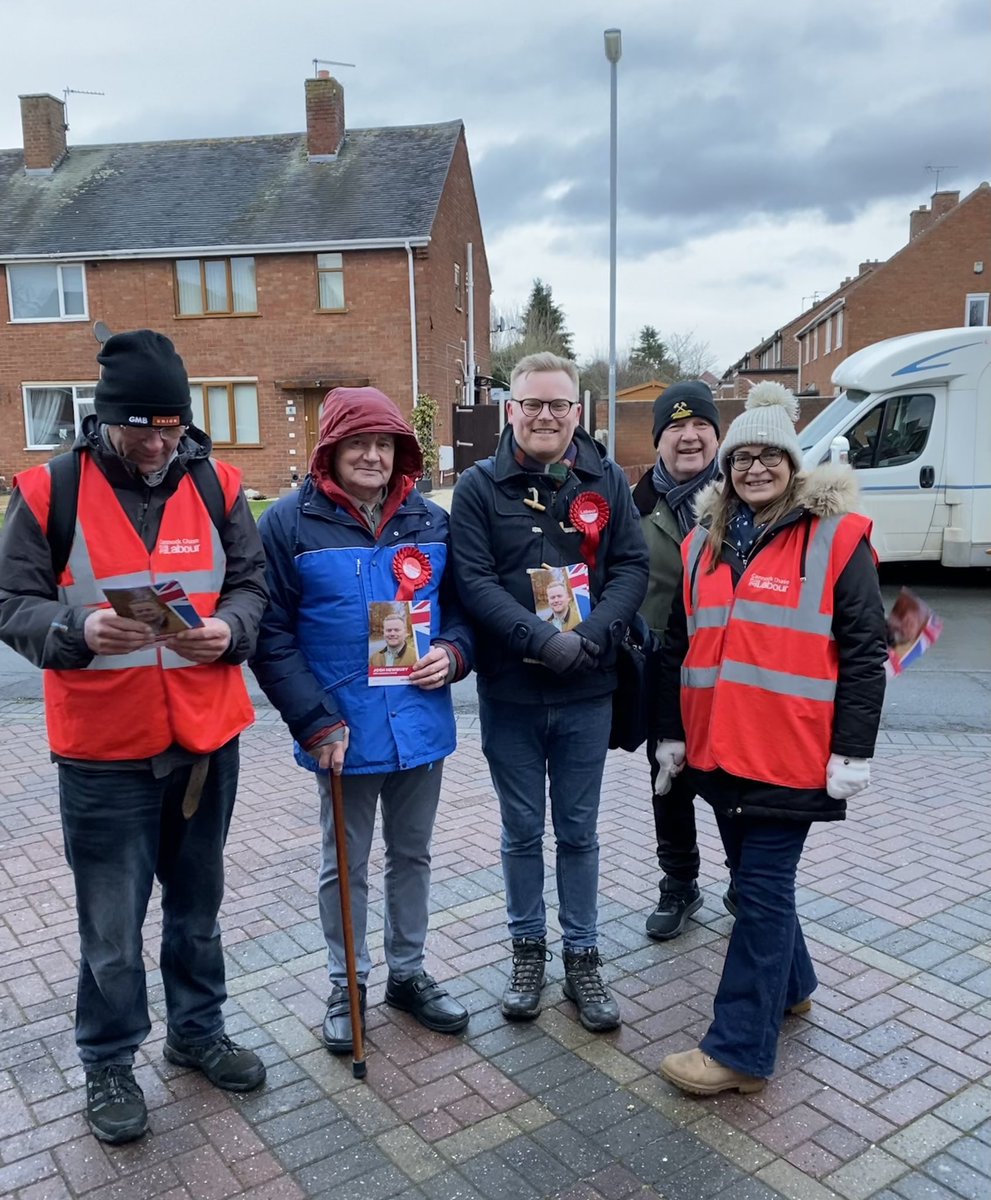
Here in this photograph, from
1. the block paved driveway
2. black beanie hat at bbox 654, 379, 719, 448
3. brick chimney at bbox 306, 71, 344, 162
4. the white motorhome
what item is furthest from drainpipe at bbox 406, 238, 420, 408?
black beanie hat at bbox 654, 379, 719, 448

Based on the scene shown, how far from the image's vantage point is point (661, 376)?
217 ft

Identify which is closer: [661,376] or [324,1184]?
[324,1184]

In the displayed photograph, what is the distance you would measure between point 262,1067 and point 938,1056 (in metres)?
2.03

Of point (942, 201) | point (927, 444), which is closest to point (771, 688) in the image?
point (927, 444)

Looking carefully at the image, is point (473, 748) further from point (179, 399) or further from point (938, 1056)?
point (179, 399)

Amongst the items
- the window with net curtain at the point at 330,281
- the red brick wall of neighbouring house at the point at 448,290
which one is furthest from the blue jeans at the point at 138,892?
the window with net curtain at the point at 330,281

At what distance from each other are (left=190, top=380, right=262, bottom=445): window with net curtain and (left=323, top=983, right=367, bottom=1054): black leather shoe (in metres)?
23.1

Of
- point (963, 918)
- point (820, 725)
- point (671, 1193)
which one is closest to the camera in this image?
point (671, 1193)

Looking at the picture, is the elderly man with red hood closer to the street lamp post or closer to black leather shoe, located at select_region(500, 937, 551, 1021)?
black leather shoe, located at select_region(500, 937, 551, 1021)

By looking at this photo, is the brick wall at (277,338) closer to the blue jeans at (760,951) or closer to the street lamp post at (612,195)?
the street lamp post at (612,195)

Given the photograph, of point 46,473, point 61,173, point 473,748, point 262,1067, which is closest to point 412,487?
point 46,473

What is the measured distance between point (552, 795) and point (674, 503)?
1166 mm

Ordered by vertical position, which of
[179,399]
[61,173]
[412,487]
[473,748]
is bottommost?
[473,748]

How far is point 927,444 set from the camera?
11914 mm
